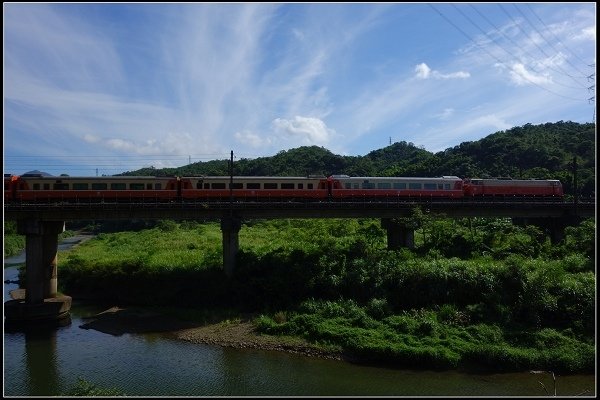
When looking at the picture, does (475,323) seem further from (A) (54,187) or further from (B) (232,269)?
(A) (54,187)

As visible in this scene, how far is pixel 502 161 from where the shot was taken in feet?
299

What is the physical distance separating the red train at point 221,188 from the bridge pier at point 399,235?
9.58 ft

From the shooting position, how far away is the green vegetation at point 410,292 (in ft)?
78.7

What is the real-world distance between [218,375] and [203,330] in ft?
24.2

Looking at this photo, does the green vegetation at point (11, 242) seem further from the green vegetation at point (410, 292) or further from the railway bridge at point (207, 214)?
the railway bridge at point (207, 214)

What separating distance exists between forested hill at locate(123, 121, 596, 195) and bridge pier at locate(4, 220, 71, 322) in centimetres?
2575

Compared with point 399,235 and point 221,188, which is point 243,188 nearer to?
point 221,188

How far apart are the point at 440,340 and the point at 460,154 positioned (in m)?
83.4

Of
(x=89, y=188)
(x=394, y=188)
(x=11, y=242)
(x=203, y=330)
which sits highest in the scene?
(x=394, y=188)

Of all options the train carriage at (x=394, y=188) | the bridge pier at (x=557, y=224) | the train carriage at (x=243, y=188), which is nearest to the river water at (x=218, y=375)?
A: the train carriage at (x=243, y=188)

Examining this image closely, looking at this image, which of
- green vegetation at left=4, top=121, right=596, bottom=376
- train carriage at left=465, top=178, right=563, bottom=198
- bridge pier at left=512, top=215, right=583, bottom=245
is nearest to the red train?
train carriage at left=465, top=178, right=563, bottom=198

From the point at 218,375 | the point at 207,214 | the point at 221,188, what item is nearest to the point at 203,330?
the point at 218,375

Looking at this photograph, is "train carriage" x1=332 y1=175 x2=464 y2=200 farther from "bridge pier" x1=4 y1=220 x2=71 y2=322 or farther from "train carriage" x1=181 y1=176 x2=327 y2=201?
"bridge pier" x1=4 y1=220 x2=71 y2=322

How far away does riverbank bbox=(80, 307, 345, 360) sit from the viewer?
25734 mm
